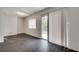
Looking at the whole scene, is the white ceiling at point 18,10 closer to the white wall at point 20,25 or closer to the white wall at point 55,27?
the white wall at point 20,25

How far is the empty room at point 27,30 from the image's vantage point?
2182mm

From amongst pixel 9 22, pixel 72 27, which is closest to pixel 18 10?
pixel 9 22

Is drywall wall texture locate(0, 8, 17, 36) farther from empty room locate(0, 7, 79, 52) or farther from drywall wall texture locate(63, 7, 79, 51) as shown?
drywall wall texture locate(63, 7, 79, 51)

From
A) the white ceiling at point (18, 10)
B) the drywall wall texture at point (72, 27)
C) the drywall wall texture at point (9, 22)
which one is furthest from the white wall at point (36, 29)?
the drywall wall texture at point (72, 27)

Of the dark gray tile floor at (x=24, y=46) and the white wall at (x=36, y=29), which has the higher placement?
the white wall at (x=36, y=29)

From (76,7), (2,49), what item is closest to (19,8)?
(2,49)

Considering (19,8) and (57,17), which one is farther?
(57,17)

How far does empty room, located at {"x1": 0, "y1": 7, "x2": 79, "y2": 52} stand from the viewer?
2.18m

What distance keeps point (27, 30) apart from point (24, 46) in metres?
0.50

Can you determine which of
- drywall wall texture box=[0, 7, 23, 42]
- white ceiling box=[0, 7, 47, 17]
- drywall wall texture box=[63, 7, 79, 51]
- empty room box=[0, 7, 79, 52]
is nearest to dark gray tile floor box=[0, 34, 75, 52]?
empty room box=[0, 7, 79, 52]
